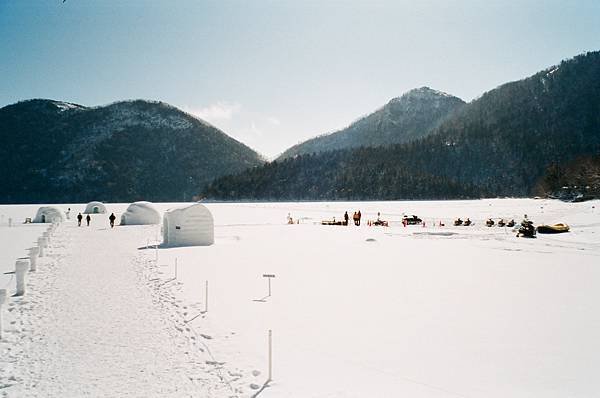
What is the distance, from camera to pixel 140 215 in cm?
4612

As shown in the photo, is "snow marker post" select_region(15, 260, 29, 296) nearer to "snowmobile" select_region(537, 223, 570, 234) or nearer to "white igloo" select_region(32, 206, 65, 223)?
"snowmobile" select_region(537, 223, 570, 234)

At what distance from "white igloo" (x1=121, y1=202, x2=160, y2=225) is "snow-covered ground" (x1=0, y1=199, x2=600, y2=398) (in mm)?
25997

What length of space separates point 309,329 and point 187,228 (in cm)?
1963

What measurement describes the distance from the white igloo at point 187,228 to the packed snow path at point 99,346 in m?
11.7

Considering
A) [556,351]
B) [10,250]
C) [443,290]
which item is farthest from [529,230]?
[10,250]

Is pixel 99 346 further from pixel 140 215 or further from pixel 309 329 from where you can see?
pixel 140 215

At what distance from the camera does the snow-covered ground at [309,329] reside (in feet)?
22.7

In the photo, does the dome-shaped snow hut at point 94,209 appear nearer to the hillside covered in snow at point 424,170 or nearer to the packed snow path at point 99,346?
the packed snow path at point 99,346

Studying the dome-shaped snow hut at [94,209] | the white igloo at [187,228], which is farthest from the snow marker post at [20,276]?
the dome-shaped snow hut at [94,209]

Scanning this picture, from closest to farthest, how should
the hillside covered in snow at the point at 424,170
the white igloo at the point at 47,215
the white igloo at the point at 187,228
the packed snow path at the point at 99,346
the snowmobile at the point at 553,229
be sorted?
the packed snow path at the point at 99,346 → the white igloo at the point at 187,228 → the snowmobile at the point at 553,229 → the white igloo at the point at 47,215 → the hillside covered in snow at the point at 424,170

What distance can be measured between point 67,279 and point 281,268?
342 inches

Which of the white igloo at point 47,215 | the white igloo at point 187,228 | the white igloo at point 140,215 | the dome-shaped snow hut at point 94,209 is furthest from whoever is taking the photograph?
the dome-shaped snow hut at point 94,209

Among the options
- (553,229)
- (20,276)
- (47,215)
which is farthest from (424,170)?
(20,276)

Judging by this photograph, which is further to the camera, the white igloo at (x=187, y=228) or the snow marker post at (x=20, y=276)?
the white igloo at (x=187, y=228)
